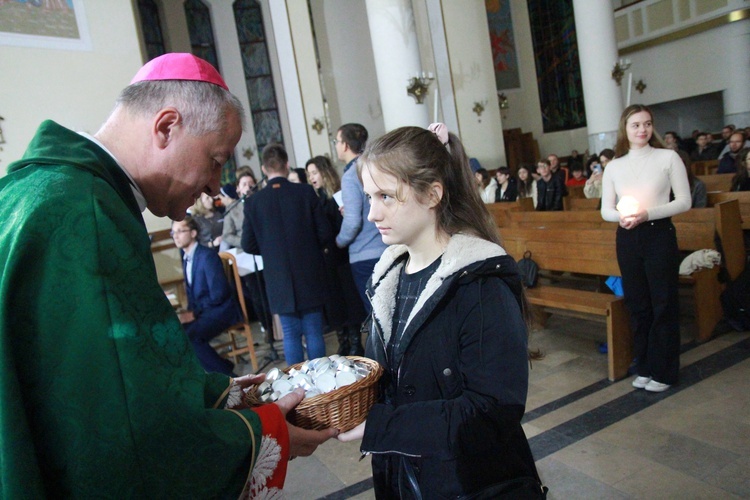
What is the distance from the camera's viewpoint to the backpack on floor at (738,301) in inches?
156

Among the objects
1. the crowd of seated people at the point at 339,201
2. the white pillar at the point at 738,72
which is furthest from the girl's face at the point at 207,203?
the white pillar at the point at 738,72

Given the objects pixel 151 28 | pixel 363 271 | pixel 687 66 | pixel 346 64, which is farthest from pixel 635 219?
pixel 687 66

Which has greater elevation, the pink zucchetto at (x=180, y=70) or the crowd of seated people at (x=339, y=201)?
the pink zucchetto at (x=180, y=70)

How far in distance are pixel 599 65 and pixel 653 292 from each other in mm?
8776

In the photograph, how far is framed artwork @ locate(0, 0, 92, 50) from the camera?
728 cm

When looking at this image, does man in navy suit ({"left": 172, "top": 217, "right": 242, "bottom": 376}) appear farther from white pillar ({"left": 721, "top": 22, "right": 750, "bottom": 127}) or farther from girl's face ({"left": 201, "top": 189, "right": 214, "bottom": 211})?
white pillar ({"left": 721, "top": 22, "right": 750, "bottom": 127})

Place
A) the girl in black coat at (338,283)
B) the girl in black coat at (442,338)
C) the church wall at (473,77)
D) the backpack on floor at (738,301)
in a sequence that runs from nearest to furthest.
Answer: the girl in black coat at (442,338), the backpack on floor at (738,301), the girl in black coat at (338,283), the church wall at (473,77)

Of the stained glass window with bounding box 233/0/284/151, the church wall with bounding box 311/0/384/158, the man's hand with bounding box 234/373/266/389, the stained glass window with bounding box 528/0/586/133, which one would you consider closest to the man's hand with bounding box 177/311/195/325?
the man's hand with bounding box 234/373/266/389

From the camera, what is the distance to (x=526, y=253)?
4898mm

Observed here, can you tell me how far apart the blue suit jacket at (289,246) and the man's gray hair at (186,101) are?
287cm

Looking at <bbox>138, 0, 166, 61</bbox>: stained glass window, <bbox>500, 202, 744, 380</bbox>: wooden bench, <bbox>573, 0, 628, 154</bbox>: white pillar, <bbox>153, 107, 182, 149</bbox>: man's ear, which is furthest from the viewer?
<bbox>138, 0, 166, 61</bbox>: stained glass window

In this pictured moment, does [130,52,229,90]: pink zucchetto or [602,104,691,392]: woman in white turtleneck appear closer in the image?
[130,52,229,90]: pink zucchetto

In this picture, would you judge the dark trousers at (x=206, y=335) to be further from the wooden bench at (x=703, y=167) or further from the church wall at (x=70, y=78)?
the wooden bench at (x=703, y=167)

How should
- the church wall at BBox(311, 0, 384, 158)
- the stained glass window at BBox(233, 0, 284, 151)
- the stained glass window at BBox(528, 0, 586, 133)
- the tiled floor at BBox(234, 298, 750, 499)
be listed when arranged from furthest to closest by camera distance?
the stained glass window at BBox(528, 0, 586, 133) < the stained glass window at BBox(233, 0, 284, 151) < the church wall at BBox(311, 0, 384, 158) < the tiled floor at BBox(234, 298, 750, 499)
